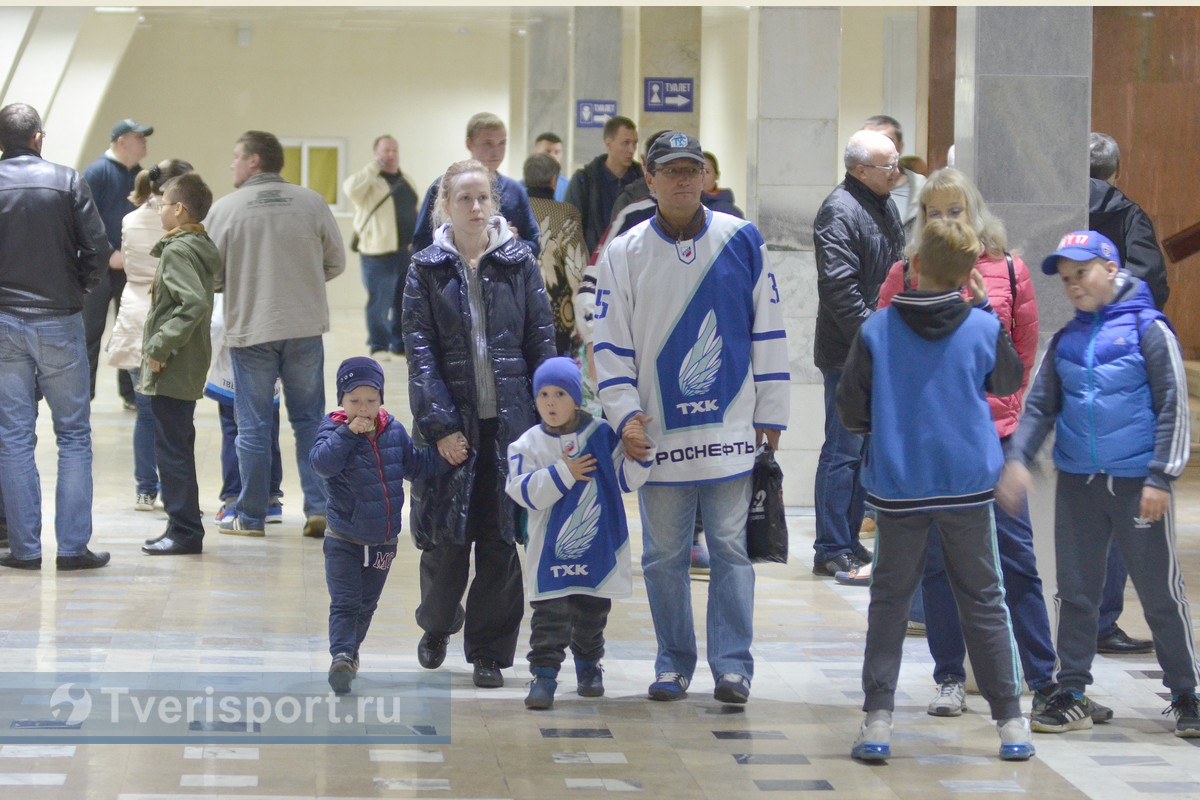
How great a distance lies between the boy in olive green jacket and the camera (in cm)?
747

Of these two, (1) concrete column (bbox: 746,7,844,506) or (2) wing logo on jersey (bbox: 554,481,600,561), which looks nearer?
(2) wing logo on jersey (bbox: 554,481,600,561)

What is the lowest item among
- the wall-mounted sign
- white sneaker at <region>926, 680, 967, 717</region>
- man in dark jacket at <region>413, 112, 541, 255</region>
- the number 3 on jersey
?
white sneaker at <region>926, 680, 967, 717</region>

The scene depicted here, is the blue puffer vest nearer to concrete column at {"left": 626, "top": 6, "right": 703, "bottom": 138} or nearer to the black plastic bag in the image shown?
the black plastic bag

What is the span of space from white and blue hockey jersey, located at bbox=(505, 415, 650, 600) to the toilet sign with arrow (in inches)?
380

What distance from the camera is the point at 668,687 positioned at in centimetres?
523

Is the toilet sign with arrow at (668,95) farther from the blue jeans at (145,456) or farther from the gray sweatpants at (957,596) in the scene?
the gray sweatpants at (957,596)

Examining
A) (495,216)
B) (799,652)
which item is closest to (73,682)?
(495,216)

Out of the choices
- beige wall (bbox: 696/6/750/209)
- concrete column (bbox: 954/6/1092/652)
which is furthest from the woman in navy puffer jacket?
beige wall (bbox: 696/6/750/209)

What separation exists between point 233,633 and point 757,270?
2244mm

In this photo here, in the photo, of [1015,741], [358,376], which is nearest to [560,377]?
[358,376]

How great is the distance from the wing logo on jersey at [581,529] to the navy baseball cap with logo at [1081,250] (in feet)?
4.65

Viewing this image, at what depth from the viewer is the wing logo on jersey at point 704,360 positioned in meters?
5.16

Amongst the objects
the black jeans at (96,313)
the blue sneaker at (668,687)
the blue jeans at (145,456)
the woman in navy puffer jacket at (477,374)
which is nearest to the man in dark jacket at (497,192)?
the woman in navy puffer jacket at (477,374)

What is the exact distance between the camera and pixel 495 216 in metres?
5.50
